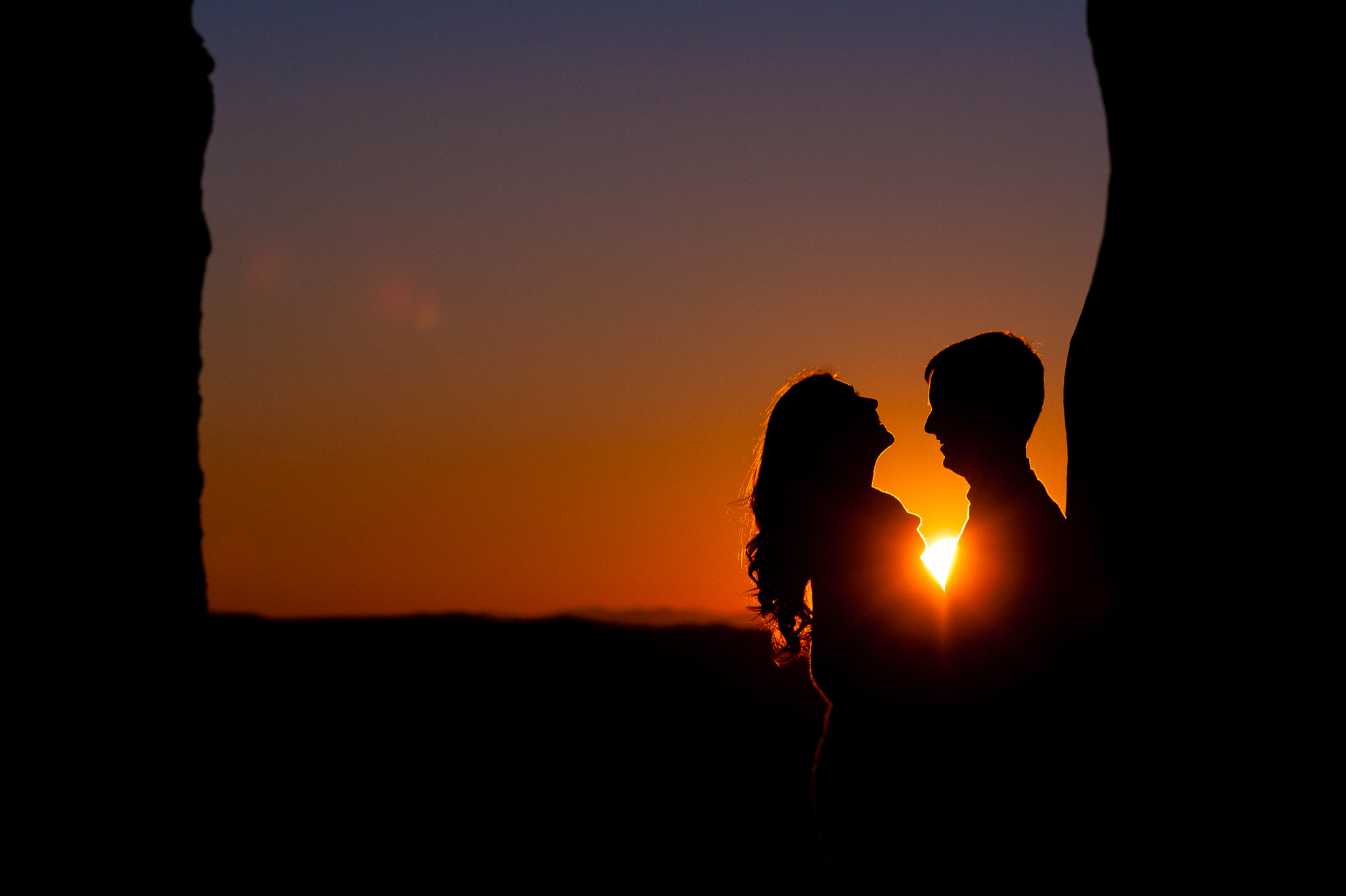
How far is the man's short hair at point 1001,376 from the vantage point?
4.94 meters

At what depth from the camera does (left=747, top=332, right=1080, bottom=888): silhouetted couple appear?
4.18 m

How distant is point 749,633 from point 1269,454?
76.7 ft

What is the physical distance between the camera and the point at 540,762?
66.7 feet

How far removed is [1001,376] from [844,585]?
4.04ft

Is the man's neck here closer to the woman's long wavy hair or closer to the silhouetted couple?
the silhouetted couple

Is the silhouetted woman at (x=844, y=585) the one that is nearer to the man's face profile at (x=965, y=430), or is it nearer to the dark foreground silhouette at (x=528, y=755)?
the man's face profile at (x=965, y=430)

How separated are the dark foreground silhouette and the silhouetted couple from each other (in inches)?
460

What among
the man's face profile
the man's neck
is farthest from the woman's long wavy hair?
the man's neck

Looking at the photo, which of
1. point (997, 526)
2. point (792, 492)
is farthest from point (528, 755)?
point (997, 526)

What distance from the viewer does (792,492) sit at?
4805mm

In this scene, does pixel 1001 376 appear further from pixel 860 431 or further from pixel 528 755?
pixel 528 755

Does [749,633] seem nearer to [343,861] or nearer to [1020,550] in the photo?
[343,861]

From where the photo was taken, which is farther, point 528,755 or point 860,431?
point 528,755

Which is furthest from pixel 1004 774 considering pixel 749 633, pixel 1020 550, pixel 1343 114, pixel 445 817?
pixel 749 633
